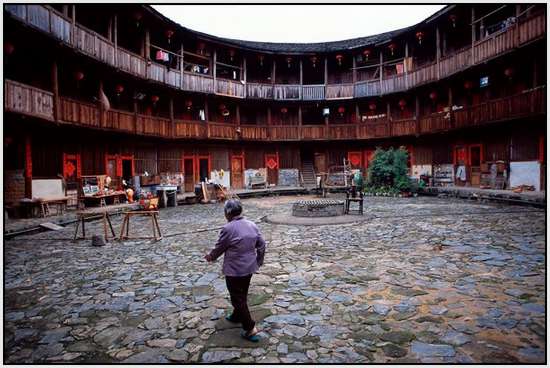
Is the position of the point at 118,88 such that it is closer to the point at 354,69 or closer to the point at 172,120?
the point at 172,120

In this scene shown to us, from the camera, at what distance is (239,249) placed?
3773 millimetres

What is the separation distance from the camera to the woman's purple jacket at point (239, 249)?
3.73 m

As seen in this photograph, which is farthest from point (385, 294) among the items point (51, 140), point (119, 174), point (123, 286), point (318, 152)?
point (318, 152)

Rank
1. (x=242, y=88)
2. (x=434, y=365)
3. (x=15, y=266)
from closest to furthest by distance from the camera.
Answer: (x=434, y=365), (x=15, y=266), (x=242, y=88)

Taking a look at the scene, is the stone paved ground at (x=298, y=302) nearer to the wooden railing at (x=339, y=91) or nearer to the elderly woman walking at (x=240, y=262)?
the elderly woman walking at (x=240, y=262)

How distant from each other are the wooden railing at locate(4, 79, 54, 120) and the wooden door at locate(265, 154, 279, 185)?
17.5 m

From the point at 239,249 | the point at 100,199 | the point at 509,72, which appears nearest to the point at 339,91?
the point at 509,72

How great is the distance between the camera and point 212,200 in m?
21.0

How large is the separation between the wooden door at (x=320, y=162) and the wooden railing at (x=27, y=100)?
21.1 metres

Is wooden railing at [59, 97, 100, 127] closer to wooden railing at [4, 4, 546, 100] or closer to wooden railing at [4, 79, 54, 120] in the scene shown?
wooden railing at [4, 79, 54, 120]

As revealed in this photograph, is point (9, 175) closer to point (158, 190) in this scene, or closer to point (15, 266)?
point (158, 190)

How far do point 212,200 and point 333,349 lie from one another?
1803 cm

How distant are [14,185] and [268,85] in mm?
18496

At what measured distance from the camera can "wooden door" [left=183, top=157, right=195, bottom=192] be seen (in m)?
25.4
